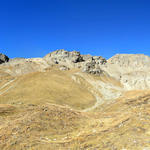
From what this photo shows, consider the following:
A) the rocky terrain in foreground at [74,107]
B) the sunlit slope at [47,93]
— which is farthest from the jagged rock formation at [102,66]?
the sunlit slope at [47,93]

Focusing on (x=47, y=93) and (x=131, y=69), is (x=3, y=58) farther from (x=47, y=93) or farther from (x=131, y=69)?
(x=131, y=69)

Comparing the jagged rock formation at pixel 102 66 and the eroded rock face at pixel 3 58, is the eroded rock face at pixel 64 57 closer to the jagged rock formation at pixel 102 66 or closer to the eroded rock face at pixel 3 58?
the jagged rock formation at pixel 102 66

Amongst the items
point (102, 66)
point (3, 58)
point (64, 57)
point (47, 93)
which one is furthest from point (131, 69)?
point (3, 58)

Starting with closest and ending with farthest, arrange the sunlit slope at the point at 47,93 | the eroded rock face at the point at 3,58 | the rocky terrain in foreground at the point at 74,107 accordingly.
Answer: the rocky terrain in foreground at the point at 74,107 → the sunlit slope at the point at 47,93 → the eroded rock face at the point at 3,58

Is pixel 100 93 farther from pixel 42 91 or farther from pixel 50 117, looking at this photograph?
pixel 50 117

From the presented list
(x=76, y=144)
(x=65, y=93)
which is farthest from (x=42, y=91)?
(x=76, y=144)

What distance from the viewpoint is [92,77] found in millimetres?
92812

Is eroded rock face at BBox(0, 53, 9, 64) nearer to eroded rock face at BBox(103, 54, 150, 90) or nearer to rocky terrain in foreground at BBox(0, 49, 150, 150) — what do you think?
rocky terrain in foreground at BBox(0, 49, 150, 150)

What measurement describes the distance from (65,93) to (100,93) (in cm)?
1950

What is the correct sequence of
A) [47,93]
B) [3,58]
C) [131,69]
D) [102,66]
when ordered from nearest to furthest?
1. [47,93]
2. [102,66]
3. [131,69]
4. [3,58]

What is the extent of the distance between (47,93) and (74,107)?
12.8 m

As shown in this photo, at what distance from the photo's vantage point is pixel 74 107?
2032 inches

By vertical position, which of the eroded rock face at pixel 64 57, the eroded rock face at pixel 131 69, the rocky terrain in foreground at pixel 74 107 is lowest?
the rocky terrain in foreground at pixel 74 107

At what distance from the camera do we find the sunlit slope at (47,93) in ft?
173
